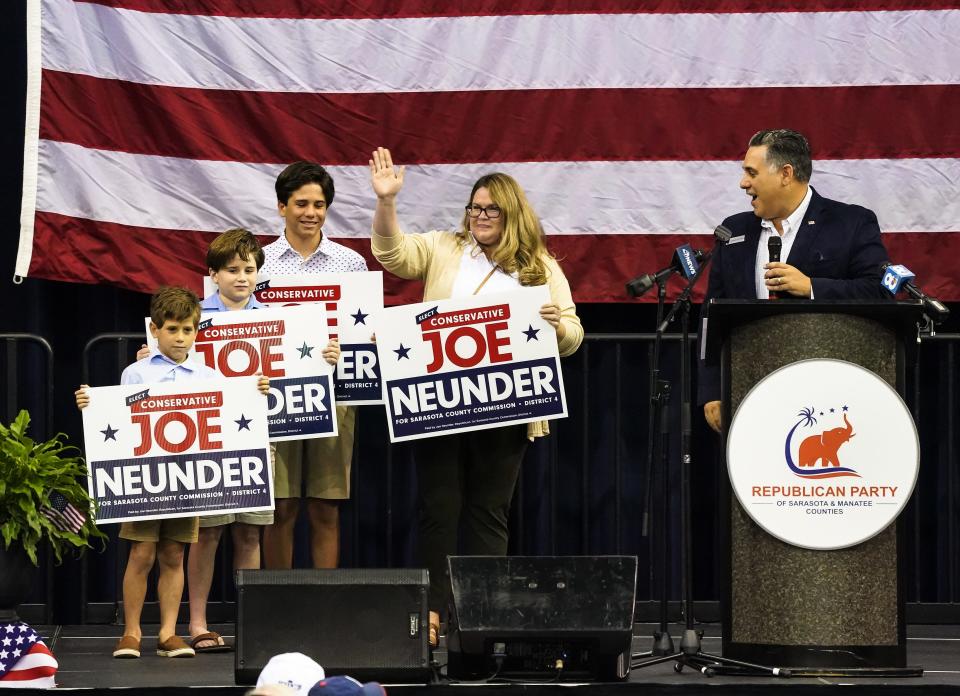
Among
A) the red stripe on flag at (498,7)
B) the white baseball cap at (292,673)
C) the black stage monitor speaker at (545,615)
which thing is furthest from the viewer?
the red stripe on flag at (498,7)

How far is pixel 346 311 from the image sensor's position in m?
6.02

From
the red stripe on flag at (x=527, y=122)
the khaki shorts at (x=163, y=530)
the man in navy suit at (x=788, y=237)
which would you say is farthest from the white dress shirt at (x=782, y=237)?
the khaki shorts at (x=163, y=530)

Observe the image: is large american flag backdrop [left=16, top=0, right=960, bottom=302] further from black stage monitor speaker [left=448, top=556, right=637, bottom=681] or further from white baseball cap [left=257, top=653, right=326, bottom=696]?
white baseball cap [left=257, top=653, right=326, bottom=696]

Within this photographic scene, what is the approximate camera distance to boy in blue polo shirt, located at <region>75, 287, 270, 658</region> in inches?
222

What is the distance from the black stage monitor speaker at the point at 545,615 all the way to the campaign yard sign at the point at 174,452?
117cm

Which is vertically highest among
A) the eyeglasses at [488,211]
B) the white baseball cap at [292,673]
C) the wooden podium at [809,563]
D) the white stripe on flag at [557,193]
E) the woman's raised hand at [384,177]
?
the white stripe on flag at [557,193]

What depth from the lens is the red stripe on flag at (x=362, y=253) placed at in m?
6.98

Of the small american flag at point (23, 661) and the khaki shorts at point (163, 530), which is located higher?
the khaki shorts at point (163, 530)

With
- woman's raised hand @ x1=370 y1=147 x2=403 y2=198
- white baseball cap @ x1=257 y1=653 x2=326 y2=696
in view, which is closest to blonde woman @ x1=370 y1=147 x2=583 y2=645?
woman's raised hand @ x1=370 y1=147 x2=403 y2=198

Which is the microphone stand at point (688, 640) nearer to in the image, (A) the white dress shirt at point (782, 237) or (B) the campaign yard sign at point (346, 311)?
(A) the white dress shirt at point (782, 237)

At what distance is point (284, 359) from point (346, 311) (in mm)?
348

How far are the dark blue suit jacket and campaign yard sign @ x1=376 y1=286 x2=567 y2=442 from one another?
24.9 inches

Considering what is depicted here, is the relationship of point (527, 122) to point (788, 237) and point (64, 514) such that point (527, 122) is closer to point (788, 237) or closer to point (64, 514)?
point (788, 237)

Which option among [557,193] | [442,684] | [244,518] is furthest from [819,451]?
[557,193]
